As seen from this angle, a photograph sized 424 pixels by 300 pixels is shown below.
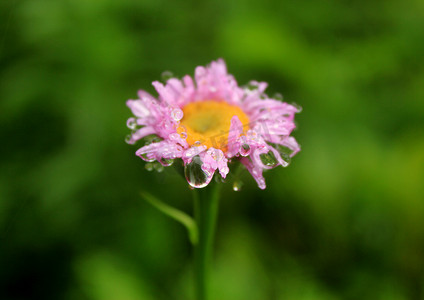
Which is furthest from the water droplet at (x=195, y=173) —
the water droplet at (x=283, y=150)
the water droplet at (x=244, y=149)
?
the water droplet at (x=283, y=150)

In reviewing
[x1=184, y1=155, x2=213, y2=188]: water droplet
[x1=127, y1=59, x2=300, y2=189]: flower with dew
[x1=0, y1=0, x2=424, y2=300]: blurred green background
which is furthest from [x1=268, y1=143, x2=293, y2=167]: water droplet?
[x1=0, y1=0, x2=424, y2=300]: blurred green background

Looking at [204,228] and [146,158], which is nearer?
[146,158]

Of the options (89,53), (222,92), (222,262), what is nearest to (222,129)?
(222,92)

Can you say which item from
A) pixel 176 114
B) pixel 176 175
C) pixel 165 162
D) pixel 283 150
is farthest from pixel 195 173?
pixel 176 175

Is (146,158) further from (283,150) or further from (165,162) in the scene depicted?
(283,150)

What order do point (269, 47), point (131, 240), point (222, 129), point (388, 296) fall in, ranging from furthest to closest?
point (269, 47), point (131, 240), point (388, 296), point (222, 129)

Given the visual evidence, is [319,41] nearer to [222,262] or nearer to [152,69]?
[152,69]

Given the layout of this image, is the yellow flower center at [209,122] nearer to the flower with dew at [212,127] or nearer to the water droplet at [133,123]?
the flower with dew at [212,127]

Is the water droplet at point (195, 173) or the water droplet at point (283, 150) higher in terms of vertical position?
the water droplet at point (283, 150)
